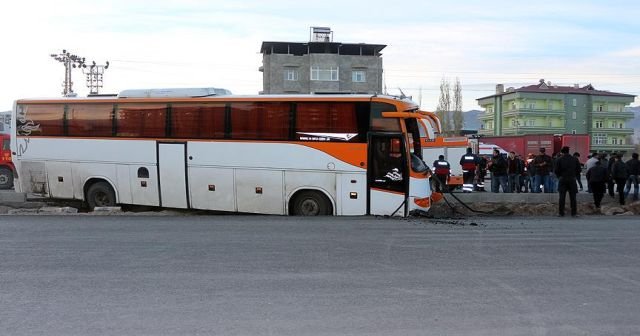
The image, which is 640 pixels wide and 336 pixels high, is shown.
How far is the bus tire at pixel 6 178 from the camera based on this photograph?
26.2 meters

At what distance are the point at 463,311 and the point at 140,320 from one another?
3.22m

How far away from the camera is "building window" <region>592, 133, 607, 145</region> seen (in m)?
92.0

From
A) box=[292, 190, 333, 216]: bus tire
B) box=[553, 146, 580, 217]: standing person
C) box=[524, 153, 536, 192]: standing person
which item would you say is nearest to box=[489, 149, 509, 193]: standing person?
box=[524, 153, 536, 192]: standing person

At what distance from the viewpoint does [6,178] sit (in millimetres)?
26484

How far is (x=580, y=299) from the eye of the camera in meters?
6.55

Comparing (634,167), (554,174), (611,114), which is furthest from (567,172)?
(611,114)

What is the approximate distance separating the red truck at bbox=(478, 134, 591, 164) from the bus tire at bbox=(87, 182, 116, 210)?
33903 millimetres

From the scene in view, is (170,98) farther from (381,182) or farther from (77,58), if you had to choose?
(77,58)

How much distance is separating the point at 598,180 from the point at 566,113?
80.4m

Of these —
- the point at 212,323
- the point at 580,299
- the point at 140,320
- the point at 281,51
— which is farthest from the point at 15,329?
the point at 281,51

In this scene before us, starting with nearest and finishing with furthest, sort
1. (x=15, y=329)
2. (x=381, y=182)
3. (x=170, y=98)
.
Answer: (x=15, y=329), (x=381, y=182), (x=170, y=98)

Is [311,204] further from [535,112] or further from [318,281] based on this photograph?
[535,112]

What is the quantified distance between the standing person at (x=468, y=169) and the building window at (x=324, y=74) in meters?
43.4

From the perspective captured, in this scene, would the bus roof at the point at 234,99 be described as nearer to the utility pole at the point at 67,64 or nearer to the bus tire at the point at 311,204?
the bus tire at the point at 311,204
